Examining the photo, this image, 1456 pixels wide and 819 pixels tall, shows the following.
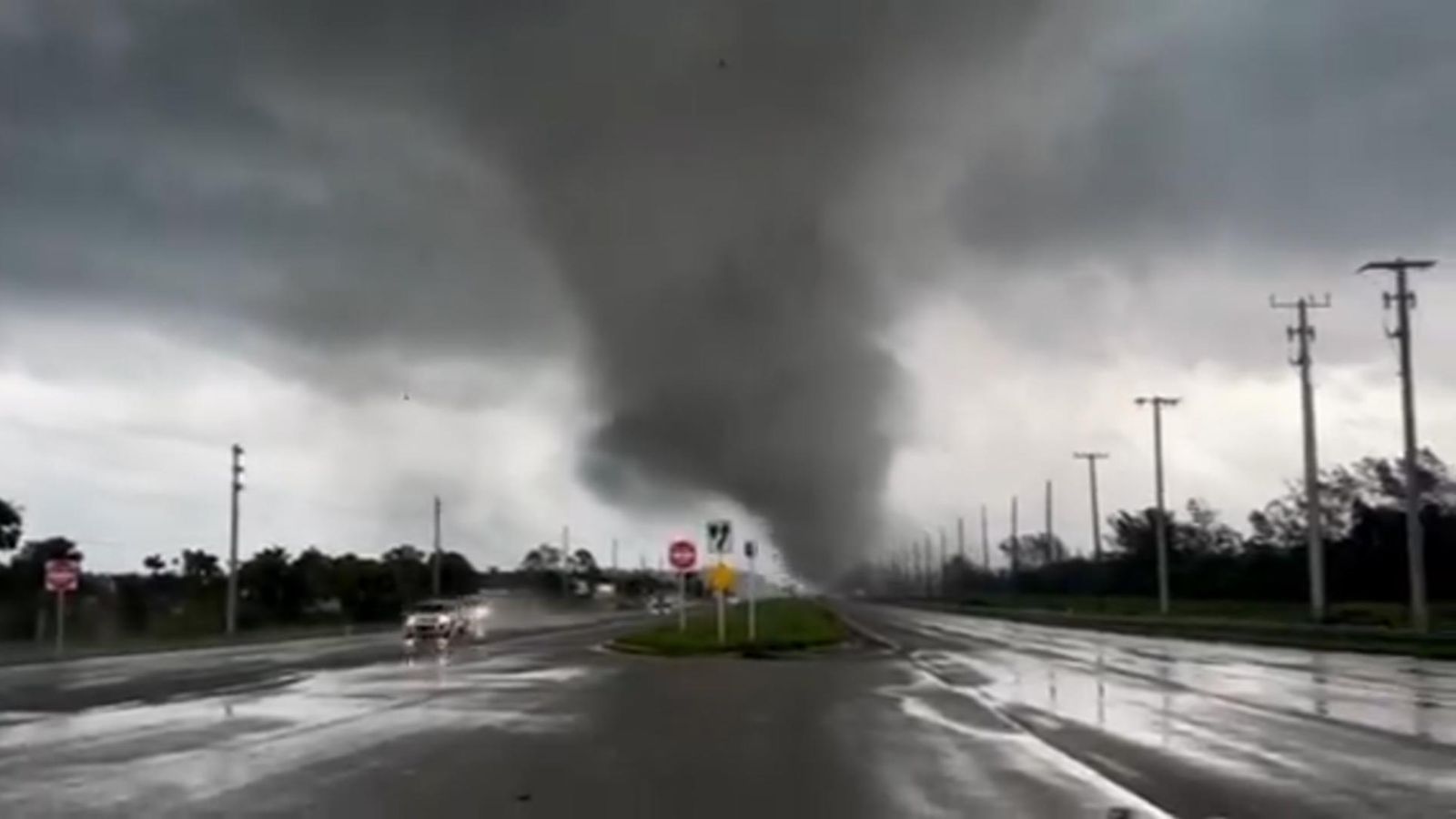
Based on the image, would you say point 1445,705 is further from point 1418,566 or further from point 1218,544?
point 1218,544

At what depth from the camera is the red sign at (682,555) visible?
2010 inches

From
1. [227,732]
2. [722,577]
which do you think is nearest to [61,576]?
[722,577]

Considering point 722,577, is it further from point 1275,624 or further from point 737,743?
point 737,743

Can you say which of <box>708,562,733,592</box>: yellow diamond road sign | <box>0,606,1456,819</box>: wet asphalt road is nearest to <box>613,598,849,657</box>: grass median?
<box>708,562,733,592</box>: yellow diamond road sign

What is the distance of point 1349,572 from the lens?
102062 mm

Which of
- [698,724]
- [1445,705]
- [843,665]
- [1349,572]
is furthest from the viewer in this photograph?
[1349,572]

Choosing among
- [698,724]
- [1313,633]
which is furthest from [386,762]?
[1313,633]

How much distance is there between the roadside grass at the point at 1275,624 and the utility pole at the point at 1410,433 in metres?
1.33

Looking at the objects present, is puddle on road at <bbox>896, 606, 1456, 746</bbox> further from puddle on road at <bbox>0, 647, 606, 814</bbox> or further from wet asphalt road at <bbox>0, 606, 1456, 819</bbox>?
puddle on road at <bbox>0, 647, 606, 814</bbox>

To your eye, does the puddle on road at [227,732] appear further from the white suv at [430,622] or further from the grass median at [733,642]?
the white suv at [430,622]

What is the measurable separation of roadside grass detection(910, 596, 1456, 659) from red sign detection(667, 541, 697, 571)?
64.0 feet

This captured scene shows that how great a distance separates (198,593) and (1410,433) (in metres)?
62.5

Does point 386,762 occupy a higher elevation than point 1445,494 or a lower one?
lower

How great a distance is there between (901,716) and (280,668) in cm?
2145
